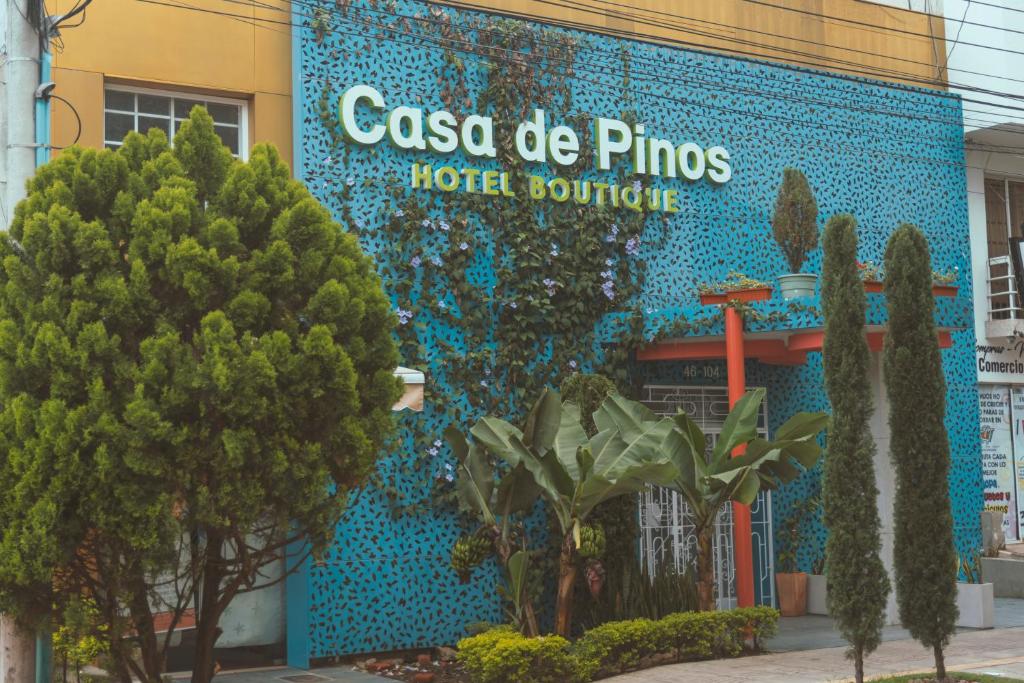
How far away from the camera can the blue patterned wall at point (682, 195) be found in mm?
12727

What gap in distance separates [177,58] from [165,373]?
6607 mm

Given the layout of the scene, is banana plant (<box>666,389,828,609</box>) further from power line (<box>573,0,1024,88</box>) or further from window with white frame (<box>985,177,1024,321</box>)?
window with white frame (<box>985,177,1024,321</box>)

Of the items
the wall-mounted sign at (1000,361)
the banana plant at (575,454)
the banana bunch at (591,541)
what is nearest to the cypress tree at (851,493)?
the banana plant at (575,454)

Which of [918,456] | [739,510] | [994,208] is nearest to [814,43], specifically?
[994,208]

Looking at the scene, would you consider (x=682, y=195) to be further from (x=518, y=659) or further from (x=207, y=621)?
(x=207, y=621)

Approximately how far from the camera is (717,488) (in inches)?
488

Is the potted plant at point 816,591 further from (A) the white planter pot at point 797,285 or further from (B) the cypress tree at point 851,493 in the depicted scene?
(B) the cypress tree at point 851,493

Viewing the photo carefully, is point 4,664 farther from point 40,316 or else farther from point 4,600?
point 40,316

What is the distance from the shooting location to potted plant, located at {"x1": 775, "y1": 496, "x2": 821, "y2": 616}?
51.3ft

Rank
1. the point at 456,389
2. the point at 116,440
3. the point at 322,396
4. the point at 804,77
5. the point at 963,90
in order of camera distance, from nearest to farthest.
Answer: the point at 116,440 < the point at 322,396 < the point at 456,389 < the point at 804,77 < the point at 963,90

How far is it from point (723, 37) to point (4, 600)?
12.9m

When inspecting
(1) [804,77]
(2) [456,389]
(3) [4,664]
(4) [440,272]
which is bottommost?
(3) [4,664]

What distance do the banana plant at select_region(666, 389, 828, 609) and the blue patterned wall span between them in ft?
5.73

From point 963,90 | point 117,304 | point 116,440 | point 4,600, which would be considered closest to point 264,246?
point 117,304
